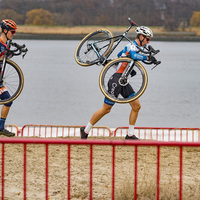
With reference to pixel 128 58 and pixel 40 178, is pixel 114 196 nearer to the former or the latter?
pixel 40 178

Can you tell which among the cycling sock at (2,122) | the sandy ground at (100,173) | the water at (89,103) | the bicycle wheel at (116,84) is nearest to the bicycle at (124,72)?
the bicycle wheel at (116,84)

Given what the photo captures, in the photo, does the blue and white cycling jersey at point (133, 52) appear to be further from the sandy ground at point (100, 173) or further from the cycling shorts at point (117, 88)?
the sandy ground at point (100, 173)

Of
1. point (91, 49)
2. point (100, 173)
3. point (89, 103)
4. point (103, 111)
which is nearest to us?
point (100, 173)

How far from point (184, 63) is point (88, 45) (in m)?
96.7

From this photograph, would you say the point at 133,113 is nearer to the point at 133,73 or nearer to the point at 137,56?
the point at 133,73

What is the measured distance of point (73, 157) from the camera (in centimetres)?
945

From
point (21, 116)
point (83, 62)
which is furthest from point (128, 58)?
point (21, 116)

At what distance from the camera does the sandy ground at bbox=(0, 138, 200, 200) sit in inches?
295

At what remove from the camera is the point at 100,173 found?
8.49 meters

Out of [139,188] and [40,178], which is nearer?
[139,188]

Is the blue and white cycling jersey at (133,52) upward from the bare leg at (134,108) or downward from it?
upward

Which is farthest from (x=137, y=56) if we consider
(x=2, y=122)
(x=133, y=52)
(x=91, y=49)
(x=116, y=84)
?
(x=2, y=122)

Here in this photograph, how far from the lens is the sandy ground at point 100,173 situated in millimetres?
7488

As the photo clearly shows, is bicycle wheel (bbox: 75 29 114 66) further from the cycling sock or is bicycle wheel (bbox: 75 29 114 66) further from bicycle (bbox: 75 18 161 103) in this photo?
the cycling sock
